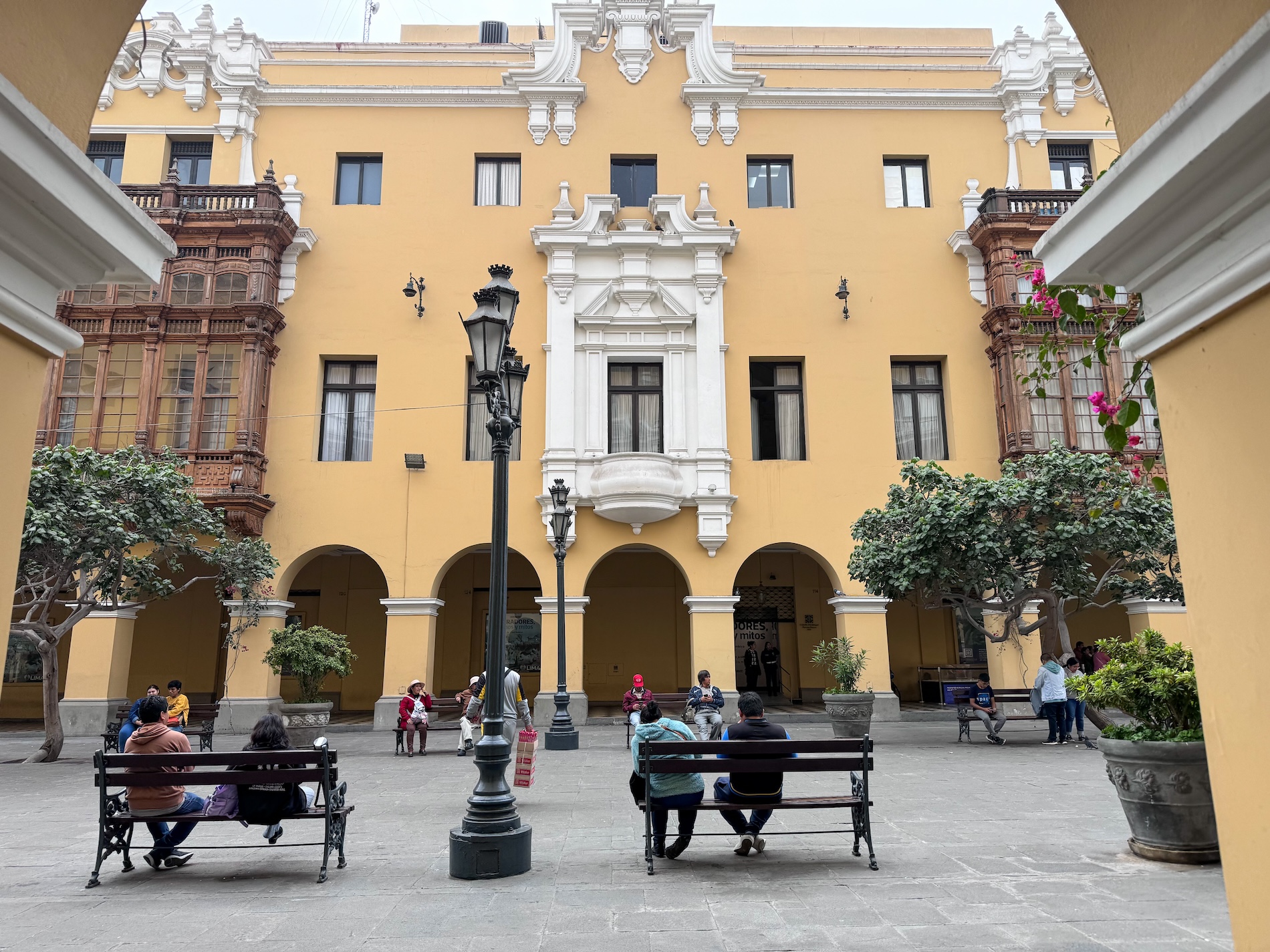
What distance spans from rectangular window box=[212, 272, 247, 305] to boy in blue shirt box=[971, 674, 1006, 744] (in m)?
16.2

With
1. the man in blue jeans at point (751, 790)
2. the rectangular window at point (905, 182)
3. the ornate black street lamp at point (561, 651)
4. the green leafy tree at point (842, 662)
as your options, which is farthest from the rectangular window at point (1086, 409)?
the man in blue jeans at point (751, 790)

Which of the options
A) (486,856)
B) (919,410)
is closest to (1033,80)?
(919,410)

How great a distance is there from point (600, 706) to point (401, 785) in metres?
12.2

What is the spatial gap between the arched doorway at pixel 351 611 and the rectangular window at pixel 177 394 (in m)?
5.55

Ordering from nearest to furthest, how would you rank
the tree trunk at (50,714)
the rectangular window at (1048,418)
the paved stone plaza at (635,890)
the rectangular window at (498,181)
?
the paved stone plaza at (635,890) → the tree trunk at (50,714) → the rectangular window at (1048,418) → the rectangular window at (498,181)

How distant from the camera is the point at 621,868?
6.44 meters

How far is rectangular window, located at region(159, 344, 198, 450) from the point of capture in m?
18.6

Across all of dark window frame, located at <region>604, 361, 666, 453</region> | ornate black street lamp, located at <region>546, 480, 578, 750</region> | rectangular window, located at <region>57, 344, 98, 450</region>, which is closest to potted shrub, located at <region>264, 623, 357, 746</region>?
ornate black street lamp, located at <region>546, 480, 578, 750</region>

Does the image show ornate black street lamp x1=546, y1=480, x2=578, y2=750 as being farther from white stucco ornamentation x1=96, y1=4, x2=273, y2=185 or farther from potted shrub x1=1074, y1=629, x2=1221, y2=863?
white stucco ornamentation x1=96, y1=4, x2=273, y2=185

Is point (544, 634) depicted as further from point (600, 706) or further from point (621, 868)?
point (621, 868)

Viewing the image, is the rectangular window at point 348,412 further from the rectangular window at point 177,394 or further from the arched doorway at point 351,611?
the arched doorway at point 351,611

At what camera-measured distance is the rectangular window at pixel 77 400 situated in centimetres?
1845

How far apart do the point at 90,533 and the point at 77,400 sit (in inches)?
276

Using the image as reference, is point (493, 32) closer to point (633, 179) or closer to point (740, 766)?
point (633, 179)
